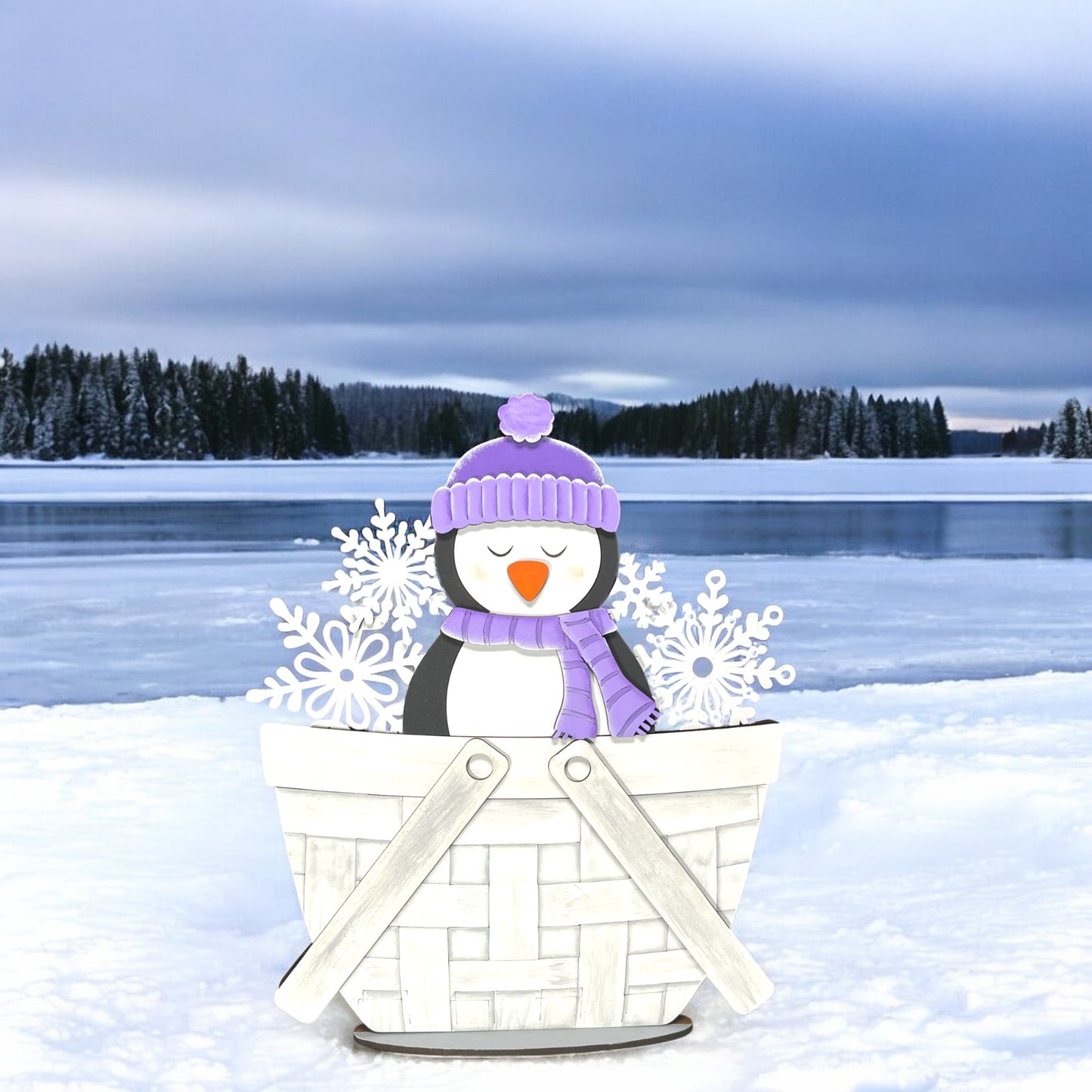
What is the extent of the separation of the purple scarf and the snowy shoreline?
100ft

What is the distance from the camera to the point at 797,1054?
2.77 meters

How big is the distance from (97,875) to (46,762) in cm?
144

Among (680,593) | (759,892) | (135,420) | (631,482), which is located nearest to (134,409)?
A: (135,420)

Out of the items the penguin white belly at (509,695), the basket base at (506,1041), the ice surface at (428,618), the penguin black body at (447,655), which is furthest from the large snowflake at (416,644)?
the ice surface at (428,618)

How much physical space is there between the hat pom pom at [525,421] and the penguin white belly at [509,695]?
1.56 feet

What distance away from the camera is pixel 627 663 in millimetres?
2932

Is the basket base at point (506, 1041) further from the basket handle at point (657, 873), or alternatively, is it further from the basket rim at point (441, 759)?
the basket rim at point (441, 759)

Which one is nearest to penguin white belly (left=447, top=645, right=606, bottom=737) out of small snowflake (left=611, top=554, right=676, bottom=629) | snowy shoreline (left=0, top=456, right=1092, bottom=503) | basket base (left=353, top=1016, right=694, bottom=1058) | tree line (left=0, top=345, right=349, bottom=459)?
small snowflake (left=611, top=554, right=676, bottom=629)

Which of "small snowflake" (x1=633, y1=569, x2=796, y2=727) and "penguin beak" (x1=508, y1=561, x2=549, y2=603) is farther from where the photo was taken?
"small snowflake" (x1=633, y1=569, x2=796, y2=727)

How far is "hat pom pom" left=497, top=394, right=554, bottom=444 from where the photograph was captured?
2.91 metres

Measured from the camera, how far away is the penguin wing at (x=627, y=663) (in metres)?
2.91

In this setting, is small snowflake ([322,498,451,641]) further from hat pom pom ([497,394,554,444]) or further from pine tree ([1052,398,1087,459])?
pine tree ([1052,398,1087,459])

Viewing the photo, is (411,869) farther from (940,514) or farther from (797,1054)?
(940,514)

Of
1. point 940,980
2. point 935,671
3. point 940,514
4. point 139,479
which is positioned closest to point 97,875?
point 940,980
